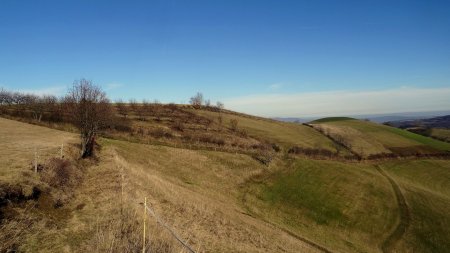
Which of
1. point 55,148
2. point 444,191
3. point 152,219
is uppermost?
point 55,148

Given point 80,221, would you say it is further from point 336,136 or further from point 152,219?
point 336,136

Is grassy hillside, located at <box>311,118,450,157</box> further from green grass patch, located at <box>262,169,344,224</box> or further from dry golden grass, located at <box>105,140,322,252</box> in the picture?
dry golden grass, located at <box>105,140,322,252</box>

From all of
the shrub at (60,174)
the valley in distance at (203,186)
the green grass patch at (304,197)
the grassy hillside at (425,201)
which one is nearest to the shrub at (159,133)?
the valley in distance at (203,186)

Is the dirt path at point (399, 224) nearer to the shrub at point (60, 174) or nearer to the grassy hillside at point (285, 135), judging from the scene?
the grassy hillside at point (285, 135)

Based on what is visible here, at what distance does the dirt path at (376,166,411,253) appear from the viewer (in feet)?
146

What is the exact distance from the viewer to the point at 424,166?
91062mm

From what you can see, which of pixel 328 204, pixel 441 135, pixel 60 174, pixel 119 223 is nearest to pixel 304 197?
pixel 328 204

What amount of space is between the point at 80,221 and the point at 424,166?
91.5 m

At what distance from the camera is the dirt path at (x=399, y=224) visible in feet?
146

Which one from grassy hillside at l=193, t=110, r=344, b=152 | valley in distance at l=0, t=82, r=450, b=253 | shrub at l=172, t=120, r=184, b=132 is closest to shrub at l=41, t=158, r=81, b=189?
A: valley in distance at l=0, t=82, r=450, b=253

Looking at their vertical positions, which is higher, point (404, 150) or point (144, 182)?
point (144, 182)

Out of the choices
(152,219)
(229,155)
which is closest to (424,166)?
(229,155)

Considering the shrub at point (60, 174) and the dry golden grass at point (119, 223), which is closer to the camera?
the dry golden grass at point (119, 223)

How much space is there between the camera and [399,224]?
51156 mm
